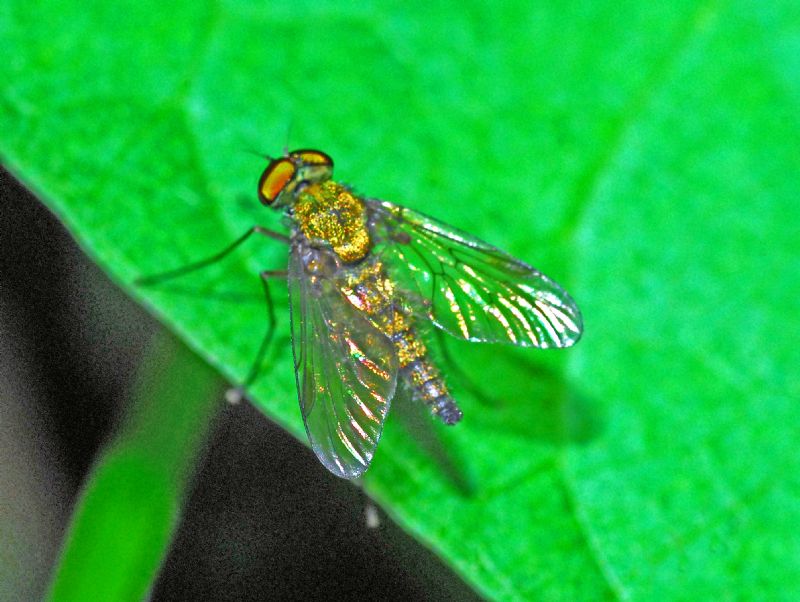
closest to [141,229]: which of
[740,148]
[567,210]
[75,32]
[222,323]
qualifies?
[222,323]

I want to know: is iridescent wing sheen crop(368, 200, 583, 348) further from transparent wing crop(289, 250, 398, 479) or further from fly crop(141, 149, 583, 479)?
transparent wing crop(289, 250, 398, 479)

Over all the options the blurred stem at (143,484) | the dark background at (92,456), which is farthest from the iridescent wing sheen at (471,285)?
the blurred stem at (143,484)

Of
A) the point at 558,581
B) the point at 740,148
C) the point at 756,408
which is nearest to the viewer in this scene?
the point at 558,581

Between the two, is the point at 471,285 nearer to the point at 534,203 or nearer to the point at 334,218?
the point at 534,203

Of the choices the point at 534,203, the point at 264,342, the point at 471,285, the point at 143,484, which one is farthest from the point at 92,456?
the point at 534,203

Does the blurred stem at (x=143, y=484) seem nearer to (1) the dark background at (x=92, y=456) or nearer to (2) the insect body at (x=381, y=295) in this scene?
(1) the dark background at (x=92, y=456)

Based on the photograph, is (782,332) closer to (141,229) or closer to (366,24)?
(366,24)

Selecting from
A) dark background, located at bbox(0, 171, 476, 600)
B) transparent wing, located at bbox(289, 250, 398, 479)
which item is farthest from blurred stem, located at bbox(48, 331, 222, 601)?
transparent wing, located at bbox(289, 250, 398, 479)
